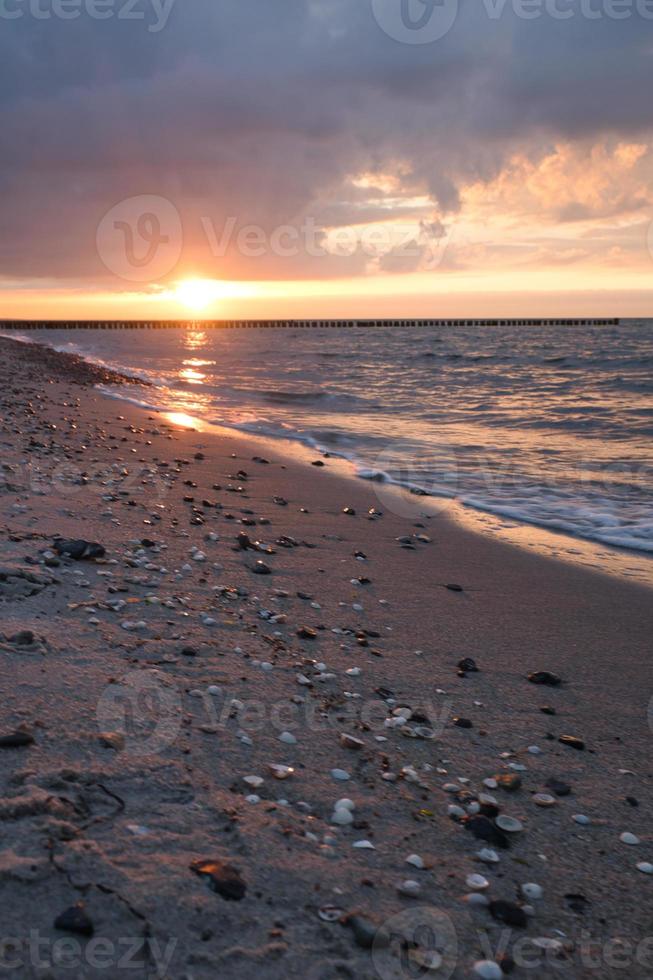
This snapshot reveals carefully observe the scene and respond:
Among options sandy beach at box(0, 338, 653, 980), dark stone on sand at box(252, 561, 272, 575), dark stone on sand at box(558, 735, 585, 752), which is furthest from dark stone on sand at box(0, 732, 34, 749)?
dark stone on sand at box(252, 561, 272, 575)

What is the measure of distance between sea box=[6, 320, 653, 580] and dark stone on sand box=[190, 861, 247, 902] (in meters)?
6.33

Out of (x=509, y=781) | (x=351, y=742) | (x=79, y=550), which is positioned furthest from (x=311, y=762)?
(x=79, y=550)

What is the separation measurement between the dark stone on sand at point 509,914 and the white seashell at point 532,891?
9 cm

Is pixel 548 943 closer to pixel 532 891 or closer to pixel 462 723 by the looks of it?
pixel 532 891

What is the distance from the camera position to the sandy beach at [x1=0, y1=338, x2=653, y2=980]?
2408 millimetres

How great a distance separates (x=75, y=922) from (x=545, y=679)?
3073 millimetres

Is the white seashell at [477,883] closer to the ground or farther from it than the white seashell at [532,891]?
farther from it

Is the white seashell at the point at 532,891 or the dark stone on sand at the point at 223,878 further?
the white seashell at the point at 532,891

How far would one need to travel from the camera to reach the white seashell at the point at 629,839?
3.07 meters

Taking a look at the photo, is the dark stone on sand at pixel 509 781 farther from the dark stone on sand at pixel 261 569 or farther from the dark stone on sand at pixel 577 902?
the dark stone on sand at pixel 261 569

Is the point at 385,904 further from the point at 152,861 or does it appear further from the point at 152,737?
the point at 152,737

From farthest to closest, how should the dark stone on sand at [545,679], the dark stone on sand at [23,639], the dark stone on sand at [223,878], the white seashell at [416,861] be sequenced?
the dark stone on sand at [545,679] → the dark stone on sand at [23,639] → the white seashell at [416,861] → the dark stone on sand at [223,878]

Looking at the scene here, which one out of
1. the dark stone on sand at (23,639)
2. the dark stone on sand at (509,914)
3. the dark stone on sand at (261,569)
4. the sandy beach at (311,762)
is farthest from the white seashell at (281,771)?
the dark stone on sand at (261,569)

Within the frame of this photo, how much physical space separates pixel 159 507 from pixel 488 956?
5893 mm
